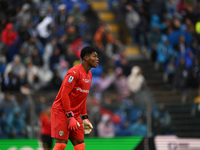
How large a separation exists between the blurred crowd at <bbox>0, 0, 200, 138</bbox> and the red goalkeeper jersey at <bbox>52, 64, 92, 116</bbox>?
16.3 feet

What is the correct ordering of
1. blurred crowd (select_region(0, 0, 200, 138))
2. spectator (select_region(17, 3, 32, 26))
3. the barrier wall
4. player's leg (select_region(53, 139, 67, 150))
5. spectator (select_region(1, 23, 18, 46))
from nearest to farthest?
player's leg (select_region(53, 139, 67, 150)), the barrier wall, blurred crowd (select_region(0, 0, 200, 138)), spectator (select_region(1, 23, 18, 46)), spectator (select_region(17, 3, 32, 26))

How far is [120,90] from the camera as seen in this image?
41.0 ft

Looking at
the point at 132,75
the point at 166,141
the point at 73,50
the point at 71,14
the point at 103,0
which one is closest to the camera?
the point at 166,141

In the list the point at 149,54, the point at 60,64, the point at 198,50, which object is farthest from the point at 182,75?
the point at 60,64

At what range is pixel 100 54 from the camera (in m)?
14.7

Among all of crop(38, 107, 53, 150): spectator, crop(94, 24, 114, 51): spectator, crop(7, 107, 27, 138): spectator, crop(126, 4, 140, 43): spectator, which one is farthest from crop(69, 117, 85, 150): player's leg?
crop(126, 4, 140, 43): spectator

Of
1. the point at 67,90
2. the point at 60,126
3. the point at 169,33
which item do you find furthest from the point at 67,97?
the point at 169,33

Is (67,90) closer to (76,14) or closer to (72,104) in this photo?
(72,104)

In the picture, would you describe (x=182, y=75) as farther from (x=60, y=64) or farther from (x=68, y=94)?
(x=68, y=94)

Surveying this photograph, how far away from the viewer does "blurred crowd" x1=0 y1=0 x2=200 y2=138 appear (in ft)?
40.7

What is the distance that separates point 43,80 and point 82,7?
442 centimetres

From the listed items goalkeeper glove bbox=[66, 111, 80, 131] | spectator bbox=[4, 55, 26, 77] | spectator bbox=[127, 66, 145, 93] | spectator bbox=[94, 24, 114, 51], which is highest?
spectator bbox=[94, 24, 114, 51]

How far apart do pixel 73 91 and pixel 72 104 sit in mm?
230

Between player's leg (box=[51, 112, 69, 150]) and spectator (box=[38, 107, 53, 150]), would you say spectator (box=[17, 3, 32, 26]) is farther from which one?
player's leg (box=[51, 112, 69, 150])
